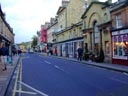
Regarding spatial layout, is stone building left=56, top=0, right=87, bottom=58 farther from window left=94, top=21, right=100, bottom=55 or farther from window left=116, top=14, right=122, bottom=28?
window left=116, top=14, right=122, bottom=28

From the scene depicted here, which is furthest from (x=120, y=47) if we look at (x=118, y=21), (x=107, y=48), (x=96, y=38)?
(x=96, y=38)

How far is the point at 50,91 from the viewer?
13.3 m

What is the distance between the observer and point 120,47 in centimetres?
3322

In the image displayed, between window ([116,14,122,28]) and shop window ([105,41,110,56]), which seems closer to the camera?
window ([116,14,122,28])

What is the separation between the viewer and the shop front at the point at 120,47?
31703 millimetres

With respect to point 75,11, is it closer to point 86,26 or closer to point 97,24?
point 86,26

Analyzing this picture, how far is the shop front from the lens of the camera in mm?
31703

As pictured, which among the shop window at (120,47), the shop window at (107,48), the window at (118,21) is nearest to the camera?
the shop window at (120,47)

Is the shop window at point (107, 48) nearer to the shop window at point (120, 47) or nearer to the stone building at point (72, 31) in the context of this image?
the shop window at point (120, 47)

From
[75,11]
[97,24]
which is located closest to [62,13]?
[75,11]

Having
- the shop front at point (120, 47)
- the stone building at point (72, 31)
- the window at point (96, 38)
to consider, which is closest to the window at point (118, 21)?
the shop front at point (120, 47)

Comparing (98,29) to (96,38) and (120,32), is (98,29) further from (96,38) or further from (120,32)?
(120,32)

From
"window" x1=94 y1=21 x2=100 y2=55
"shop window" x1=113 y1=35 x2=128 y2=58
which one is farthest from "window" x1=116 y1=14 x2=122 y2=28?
"window" x1=94 y1=21 x2=100 y2=55

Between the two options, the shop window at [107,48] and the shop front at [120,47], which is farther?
the shop window at [107,48]
